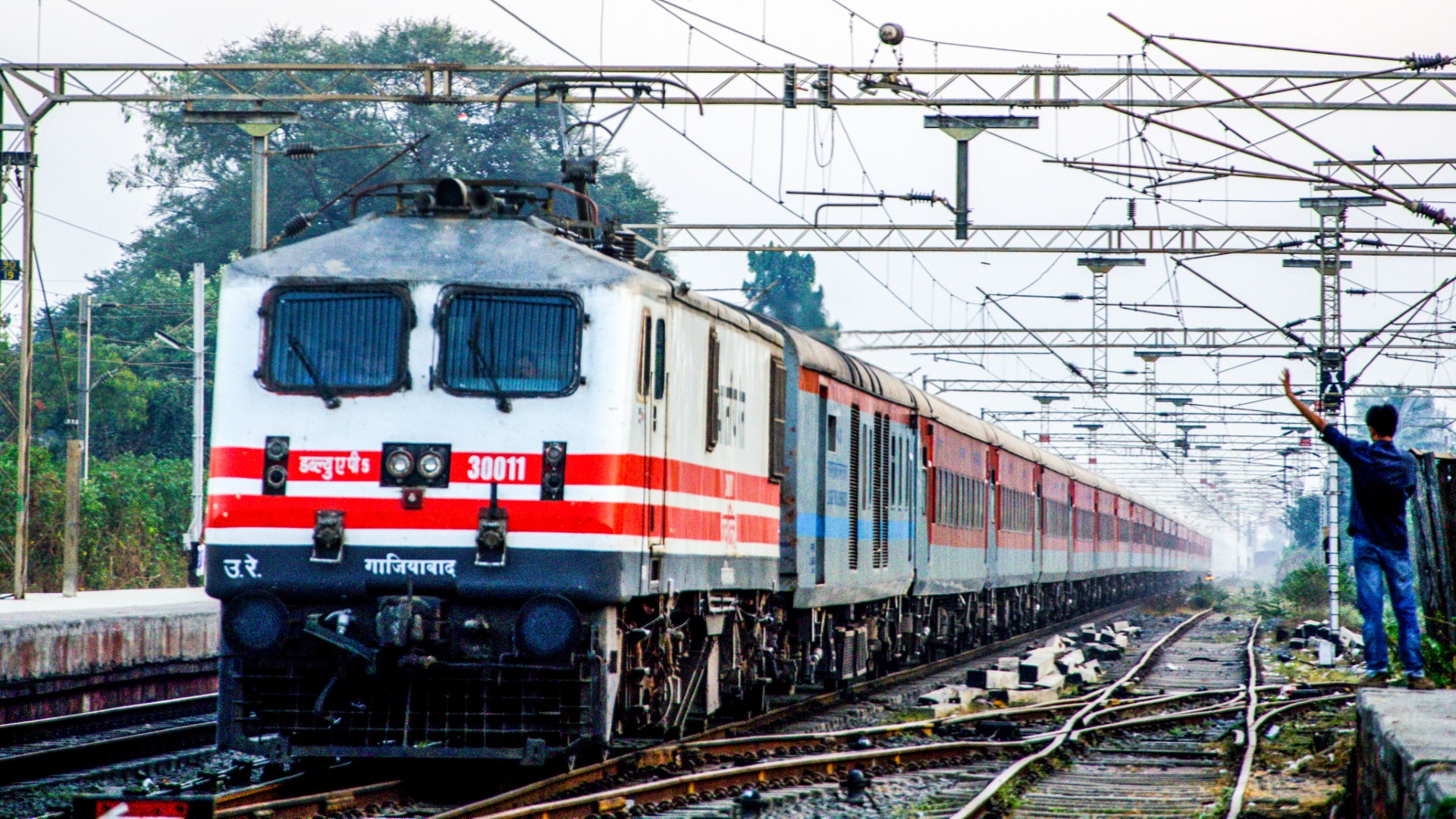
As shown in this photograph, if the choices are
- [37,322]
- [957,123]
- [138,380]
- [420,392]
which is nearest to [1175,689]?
[957,123]

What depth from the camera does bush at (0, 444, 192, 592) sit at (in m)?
30.7

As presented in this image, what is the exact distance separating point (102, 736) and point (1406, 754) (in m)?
11.4

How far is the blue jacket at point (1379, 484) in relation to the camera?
10.9 m

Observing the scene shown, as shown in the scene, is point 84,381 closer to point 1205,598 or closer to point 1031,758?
point 1031,758

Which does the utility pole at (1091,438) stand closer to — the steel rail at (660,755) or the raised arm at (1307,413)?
the steel rail at (660,755)

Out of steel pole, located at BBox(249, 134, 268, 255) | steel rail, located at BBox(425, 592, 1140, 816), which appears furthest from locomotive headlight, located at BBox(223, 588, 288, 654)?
steel pole, located at BBox(249, 134, 268, 255)

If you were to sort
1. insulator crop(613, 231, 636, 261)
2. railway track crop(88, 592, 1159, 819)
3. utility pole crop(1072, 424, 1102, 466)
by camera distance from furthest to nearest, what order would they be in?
→ 1. utility pole crop(1072, 424, 1102, 466)
2. insulator crop(613, 231, 636, 261)
3. railway track crop(88, 592, 1159, 819)

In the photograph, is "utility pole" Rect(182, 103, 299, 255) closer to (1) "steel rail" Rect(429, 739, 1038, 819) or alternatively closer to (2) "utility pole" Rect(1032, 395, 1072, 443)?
(1) "steel rail" Rect(429, 739, 1038, 819)

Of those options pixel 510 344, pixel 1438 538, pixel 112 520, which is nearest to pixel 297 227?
pixel 510 344

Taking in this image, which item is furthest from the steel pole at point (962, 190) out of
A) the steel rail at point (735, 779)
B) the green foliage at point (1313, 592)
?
the green foliage at point (1313, 592)

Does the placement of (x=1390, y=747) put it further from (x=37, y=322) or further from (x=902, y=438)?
(x=37, y=322)

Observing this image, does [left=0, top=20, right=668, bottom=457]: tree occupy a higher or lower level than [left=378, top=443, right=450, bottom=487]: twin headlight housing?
higher

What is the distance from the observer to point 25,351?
73.3 feet

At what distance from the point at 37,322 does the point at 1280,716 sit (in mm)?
49288
